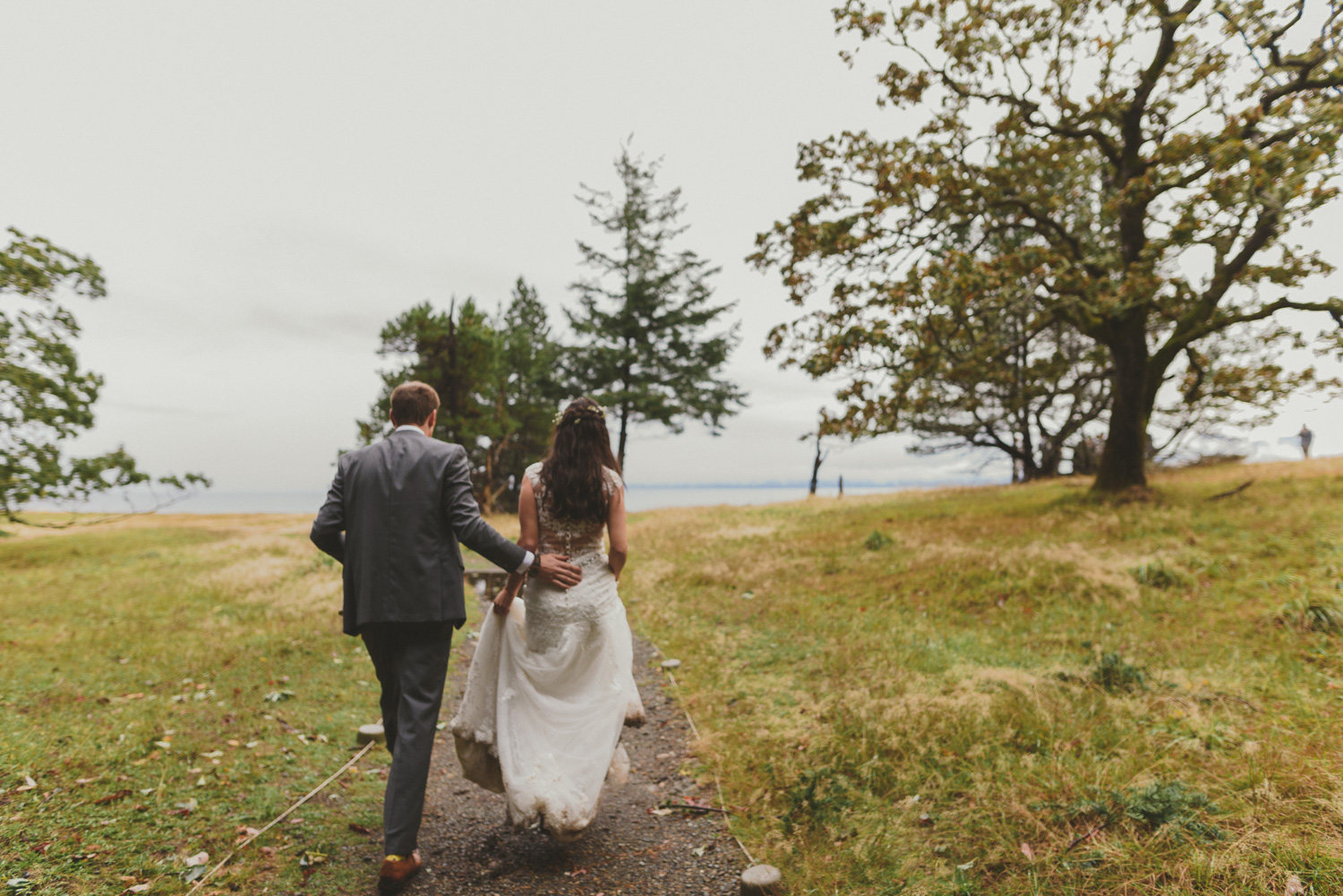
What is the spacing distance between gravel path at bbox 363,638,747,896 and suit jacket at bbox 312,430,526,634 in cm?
160

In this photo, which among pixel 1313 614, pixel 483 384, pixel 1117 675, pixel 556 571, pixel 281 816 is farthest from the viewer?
pixel 483 384

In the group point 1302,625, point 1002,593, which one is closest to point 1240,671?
point 1302,625

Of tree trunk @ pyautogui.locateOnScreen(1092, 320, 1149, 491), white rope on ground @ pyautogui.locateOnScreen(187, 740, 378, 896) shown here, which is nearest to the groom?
white rope on ground @ pyautogui.locateOnScreen(187, 740, 378, 896)

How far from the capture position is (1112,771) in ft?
14.9

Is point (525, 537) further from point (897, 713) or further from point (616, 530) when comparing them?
point (897, 713)

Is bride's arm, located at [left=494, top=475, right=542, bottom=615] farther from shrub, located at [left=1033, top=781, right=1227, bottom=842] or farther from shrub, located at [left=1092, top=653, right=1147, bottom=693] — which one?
shrub, located at [left=1092, top=653, right=1147, bottom=693]

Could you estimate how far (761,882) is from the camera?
12.8ft

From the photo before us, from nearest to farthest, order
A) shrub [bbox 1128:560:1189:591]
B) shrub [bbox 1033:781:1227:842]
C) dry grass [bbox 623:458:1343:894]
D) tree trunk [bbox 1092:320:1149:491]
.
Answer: shrub [bbox 1033:781:1227:842]
dry grass [bbox 623:458:1343:894]
shrub [bbox 1128:560:1189:591]
tree trunk [bbox 1092:320:1149:491]

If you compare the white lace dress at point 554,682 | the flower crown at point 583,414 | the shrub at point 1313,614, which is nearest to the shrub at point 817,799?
Answer: the white lace dress at point 554,682

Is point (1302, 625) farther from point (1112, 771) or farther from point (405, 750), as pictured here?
point (405, 750)

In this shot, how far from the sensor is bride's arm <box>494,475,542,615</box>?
448cm

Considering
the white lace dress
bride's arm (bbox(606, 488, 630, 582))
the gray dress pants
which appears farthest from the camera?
bride's arm (bbox(606, 488, 630, 582))

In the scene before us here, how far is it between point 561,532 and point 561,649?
79 cm

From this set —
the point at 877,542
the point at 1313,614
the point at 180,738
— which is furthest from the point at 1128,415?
the point at 180,738
